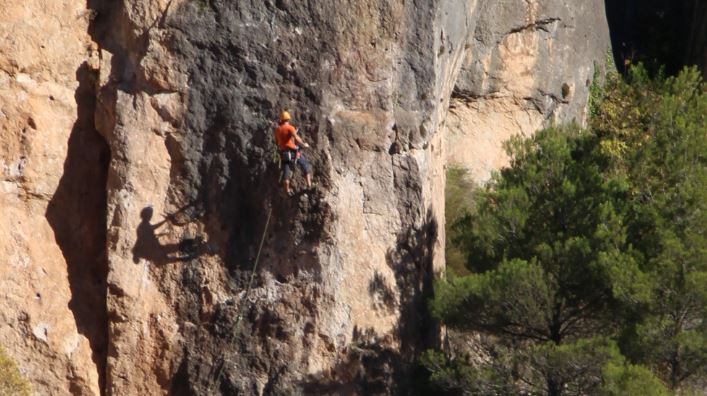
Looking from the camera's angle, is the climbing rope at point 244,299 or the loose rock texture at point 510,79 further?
the loose rock texture at point 510,79

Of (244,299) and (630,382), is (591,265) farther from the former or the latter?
(244,299)

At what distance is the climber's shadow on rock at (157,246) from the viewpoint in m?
16.9

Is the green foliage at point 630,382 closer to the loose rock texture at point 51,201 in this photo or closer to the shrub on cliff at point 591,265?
the shrub on cliff at point 591,265

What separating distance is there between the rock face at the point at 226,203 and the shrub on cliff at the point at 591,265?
1.08 metres

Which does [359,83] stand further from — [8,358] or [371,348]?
[8,358]

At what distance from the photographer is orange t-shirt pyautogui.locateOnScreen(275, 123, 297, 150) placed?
16156 mm

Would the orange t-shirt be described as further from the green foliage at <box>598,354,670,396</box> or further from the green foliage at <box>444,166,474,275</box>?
the green foliage at <box>598,354,670,396</box>

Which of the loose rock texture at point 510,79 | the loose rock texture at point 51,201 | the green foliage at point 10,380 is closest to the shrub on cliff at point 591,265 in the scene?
the loose rock texture at point 510,79

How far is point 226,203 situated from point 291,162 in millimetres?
1068

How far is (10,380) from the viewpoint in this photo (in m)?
16.1

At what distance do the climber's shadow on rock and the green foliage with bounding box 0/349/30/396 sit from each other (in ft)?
6.41

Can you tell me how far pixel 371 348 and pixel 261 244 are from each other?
187cm

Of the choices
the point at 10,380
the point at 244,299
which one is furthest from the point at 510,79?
the point at 10,380

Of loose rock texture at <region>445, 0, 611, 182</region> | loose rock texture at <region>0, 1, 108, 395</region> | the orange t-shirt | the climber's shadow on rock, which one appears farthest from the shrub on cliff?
loose rock texture at <region>0, 1, 108, 395</region>
